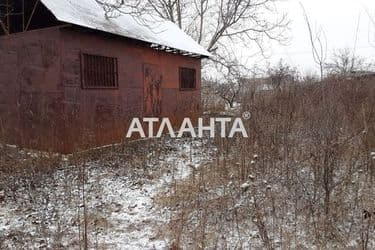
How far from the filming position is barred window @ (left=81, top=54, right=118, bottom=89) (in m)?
8.42

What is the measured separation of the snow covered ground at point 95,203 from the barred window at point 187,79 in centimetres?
577

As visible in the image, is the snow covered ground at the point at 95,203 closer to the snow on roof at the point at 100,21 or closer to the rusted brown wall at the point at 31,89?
the rusted brown wall at the point at 31,89

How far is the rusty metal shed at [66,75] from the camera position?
7.88 metres

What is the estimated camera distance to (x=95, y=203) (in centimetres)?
544

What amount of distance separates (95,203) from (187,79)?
28.8ft

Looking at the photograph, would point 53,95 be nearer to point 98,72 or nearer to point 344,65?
point 98,72

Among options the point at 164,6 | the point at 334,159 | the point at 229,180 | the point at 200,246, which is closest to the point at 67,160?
the point at 229,180

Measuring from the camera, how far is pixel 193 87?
14.1 m

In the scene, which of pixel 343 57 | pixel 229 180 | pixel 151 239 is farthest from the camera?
pixel 343 57

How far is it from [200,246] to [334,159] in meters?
1.94

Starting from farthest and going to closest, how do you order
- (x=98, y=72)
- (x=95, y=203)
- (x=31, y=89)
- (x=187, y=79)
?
1. (x=187, y=79)
2. (x=98, y=72)
3. (x=31, y=89)
4. (x=95, y=203)

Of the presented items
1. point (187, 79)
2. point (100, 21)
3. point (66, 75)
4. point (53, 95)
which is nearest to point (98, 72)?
point (66, 75)

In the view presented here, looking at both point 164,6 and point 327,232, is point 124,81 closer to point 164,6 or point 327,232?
point 327,232

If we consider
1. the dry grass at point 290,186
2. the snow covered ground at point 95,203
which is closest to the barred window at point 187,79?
the snow covered ground at point 95,203
